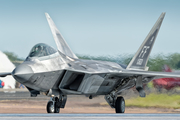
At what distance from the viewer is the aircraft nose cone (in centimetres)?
1038

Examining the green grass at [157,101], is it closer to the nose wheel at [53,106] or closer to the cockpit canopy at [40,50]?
the nose wheel at [53,106]

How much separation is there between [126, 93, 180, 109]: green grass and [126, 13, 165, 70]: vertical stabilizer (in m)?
3.69

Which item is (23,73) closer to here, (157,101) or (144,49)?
(144,49)

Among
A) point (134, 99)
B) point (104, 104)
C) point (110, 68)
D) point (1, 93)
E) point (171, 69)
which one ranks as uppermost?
point (110, 68)

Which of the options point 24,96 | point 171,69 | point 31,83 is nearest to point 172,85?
point 171,69

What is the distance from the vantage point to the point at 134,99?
18812mm

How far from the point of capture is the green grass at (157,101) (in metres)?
18.2

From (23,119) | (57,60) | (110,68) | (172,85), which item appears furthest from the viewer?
(172,85)

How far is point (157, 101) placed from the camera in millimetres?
18359

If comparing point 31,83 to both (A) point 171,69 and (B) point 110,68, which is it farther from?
(A) point 171,69

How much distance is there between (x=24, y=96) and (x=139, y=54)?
17.1 meters

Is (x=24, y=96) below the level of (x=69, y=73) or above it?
below

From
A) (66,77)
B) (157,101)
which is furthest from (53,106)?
(157,101)

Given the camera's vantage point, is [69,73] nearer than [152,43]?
Yes
